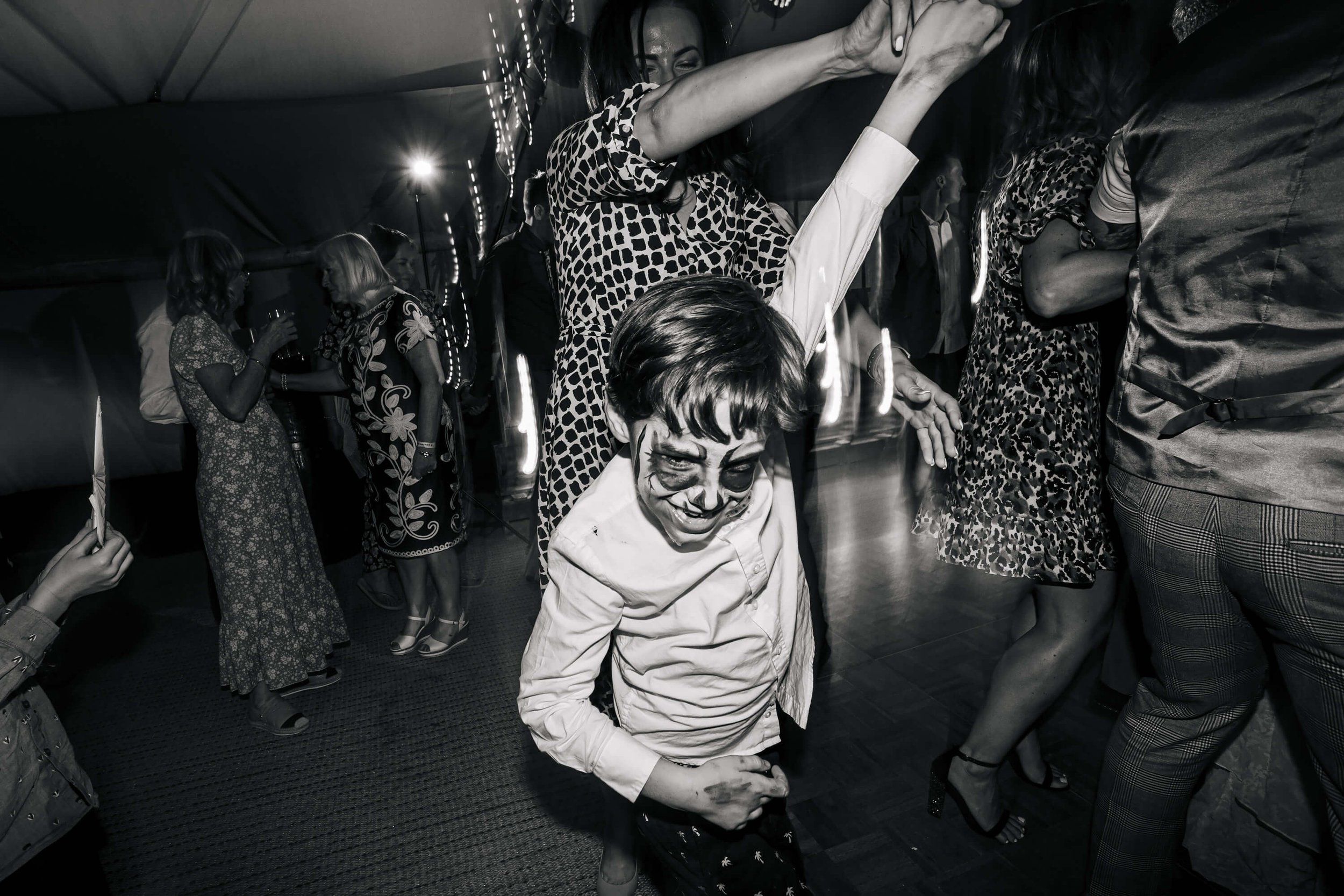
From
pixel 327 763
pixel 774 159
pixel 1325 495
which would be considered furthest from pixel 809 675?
pixel 774 159

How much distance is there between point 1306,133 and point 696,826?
128 cm

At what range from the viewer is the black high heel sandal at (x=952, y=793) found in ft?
5.86

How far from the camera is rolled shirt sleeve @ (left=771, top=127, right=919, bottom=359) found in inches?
36.9

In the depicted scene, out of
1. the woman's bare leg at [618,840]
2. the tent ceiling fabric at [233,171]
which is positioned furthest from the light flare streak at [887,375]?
the tent ceiling fabric at [233,171]

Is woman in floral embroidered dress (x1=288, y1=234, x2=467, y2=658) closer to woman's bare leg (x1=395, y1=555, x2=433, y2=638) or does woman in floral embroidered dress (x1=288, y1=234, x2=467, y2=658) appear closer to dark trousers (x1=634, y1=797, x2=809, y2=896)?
woman's bare leg (x1=395, y1=555, x2=433, y2=638)

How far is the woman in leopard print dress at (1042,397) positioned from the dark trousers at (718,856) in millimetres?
859

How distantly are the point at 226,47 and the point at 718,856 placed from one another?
17.7 feet

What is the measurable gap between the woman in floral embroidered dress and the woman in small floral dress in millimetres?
305

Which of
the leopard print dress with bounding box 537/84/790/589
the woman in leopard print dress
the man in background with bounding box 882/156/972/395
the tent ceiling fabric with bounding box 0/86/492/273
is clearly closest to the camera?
the leopard print dress with bounding box 537/84/790/589

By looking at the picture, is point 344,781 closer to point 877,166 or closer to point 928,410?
point 928,410

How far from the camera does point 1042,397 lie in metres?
1.63

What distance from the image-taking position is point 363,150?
17.7 feet

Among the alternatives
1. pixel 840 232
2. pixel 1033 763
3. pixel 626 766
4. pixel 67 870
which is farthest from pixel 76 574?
pixel 1033 763

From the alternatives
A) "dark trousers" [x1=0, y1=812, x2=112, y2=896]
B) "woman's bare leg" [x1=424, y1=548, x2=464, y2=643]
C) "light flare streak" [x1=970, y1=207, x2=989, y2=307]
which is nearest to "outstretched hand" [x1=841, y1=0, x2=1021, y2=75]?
"light flare streak" [x1=970, y1=207, x2=989, y2=307]
